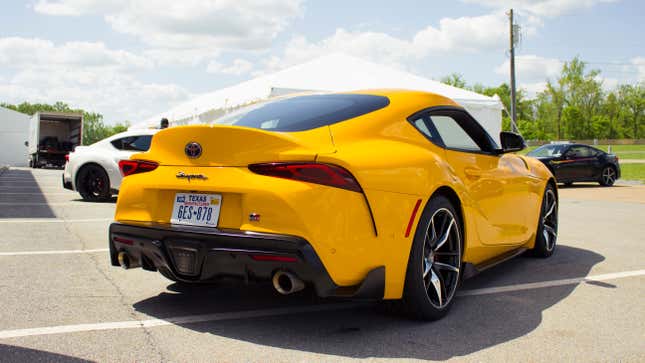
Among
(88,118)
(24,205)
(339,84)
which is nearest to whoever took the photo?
(24,205)

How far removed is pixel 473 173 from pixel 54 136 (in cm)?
3486

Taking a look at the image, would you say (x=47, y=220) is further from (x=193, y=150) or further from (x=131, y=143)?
(x=193, y=150)

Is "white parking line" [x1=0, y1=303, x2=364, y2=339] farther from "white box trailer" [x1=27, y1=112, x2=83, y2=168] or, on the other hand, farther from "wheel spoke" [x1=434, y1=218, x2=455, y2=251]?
"white box trailer" [x1=27, y1=112, x2=83, y2=168]

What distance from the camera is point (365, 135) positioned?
3580 millimetres

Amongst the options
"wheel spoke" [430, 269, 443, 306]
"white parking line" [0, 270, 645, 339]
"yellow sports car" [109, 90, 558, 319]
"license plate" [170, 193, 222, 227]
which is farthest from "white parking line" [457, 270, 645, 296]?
"license plate" [170, 193, 222, 227]

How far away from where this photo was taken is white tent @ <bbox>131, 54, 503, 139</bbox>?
1614 centimetres

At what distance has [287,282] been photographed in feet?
10.4

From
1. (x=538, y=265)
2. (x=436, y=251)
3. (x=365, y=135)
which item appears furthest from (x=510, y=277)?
(x=365, y=135)

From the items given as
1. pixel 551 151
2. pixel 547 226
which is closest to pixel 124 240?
pixel 547 226

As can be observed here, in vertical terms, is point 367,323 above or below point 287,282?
below

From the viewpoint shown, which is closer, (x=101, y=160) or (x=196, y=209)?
(x=196, y=209)

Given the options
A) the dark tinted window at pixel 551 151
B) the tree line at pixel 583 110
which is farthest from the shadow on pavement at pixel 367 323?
the tree line at pixel 583 110

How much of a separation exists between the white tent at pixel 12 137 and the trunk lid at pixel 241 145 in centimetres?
5281

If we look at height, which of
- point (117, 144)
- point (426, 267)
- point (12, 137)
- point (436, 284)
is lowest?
point (436, 284)
